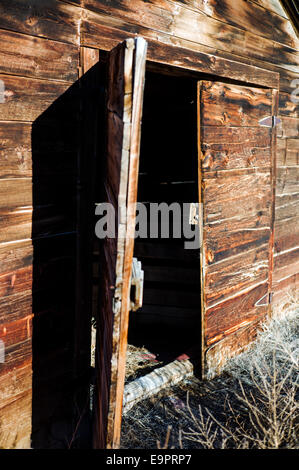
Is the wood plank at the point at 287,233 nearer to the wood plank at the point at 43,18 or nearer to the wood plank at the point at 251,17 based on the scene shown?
the wood plank at the point at 251,17

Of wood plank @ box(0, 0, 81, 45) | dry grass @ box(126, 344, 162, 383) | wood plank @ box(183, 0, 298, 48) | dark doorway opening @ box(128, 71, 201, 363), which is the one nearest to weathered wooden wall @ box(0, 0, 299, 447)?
wood plank @ box(0, 0, 81, 45)

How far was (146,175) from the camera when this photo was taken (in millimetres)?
4809

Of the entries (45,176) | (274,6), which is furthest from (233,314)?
(274,6)

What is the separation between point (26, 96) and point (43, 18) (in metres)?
0.45

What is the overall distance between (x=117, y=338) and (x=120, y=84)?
3.74 feet

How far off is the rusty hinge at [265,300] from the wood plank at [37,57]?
2760 mm

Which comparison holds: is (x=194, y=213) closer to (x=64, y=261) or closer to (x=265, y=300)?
(x=64, y=261)

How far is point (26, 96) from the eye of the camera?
2.24m

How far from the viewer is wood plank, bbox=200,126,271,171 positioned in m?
3.22

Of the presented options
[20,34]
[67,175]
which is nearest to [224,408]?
[67,175]

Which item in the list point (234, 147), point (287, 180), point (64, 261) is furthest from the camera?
point (287, 180)

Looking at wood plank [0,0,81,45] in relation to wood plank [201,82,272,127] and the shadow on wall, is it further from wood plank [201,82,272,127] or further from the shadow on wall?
wood plank [201,82,272,127]

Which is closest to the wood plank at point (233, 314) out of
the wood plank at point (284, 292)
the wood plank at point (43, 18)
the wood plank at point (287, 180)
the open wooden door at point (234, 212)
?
the open wooden door at point (234, 212)

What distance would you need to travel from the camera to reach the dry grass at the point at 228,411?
256 centimetres
